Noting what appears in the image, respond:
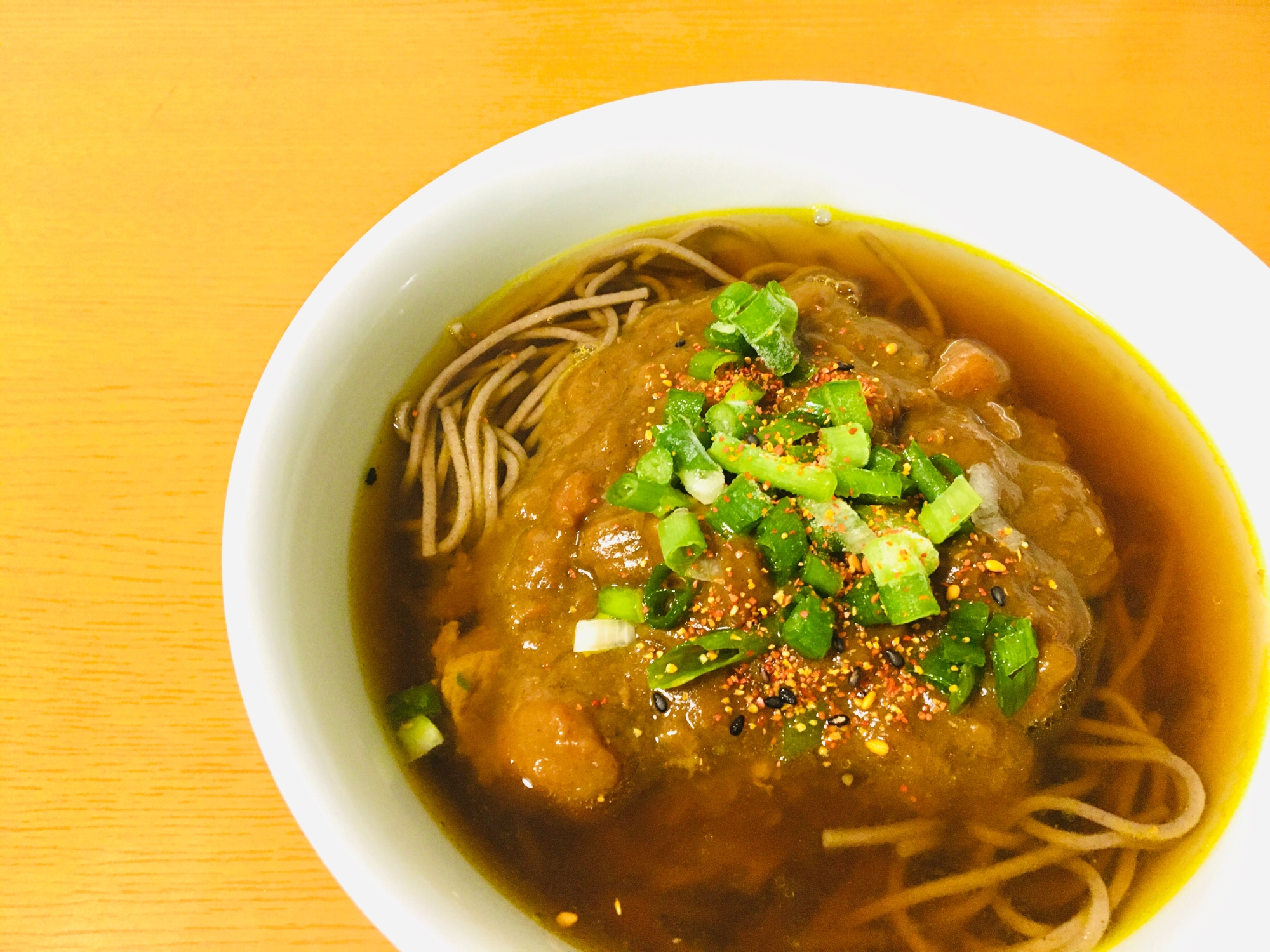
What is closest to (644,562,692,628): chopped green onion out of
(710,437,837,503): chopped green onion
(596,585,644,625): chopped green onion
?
(596,585,644,625): chopped green onion

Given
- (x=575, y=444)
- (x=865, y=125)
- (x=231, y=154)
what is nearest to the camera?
(x=865, y=125)

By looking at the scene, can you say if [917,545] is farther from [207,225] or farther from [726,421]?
[207,225]

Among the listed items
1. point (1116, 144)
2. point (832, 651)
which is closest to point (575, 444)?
point (832, 651)

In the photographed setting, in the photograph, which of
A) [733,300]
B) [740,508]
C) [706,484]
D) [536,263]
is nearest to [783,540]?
[740,508]

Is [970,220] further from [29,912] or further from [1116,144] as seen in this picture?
[29,912]

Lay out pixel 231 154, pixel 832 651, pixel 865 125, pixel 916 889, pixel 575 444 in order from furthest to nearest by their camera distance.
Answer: pixel 231 154, pixel 575 444, pixel 865 125, pixel 916 889, pixel 832 651

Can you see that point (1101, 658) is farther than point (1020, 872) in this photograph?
Yes
